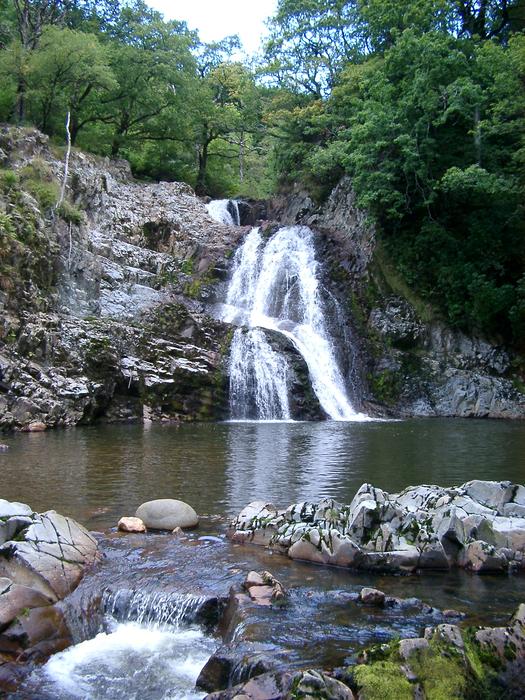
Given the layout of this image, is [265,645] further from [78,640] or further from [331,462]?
[331,462]

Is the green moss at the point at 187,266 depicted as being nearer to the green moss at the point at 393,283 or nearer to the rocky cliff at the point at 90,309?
the rocky cliff at the point at 90,309

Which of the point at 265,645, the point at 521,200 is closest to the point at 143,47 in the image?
the point at 521,200

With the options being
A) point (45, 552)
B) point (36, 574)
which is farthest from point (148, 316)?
point (36, 574)

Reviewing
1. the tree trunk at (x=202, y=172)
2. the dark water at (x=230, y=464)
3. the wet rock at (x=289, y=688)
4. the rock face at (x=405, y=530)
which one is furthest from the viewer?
the tree trunk at (x=202, y=172)

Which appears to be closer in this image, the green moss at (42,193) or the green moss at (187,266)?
the green moss at (42,193)

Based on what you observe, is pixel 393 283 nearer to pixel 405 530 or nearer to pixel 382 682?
pixel 405 530

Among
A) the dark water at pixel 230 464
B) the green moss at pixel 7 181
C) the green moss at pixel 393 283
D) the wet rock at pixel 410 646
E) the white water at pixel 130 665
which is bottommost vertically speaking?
the white water at pixel 130 665

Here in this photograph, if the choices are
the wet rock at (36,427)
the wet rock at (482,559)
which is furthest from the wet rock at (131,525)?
the wet rock at (36,427)

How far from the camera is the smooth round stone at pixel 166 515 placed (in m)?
8.88

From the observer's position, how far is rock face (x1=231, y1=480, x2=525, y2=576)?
24.0 ft

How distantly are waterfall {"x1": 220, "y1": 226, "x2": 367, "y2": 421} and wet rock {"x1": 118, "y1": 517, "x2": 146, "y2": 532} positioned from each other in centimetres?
1517

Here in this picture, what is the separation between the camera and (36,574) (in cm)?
640

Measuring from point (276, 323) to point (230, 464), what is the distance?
14.9m

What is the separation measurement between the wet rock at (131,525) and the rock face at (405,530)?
134cm
